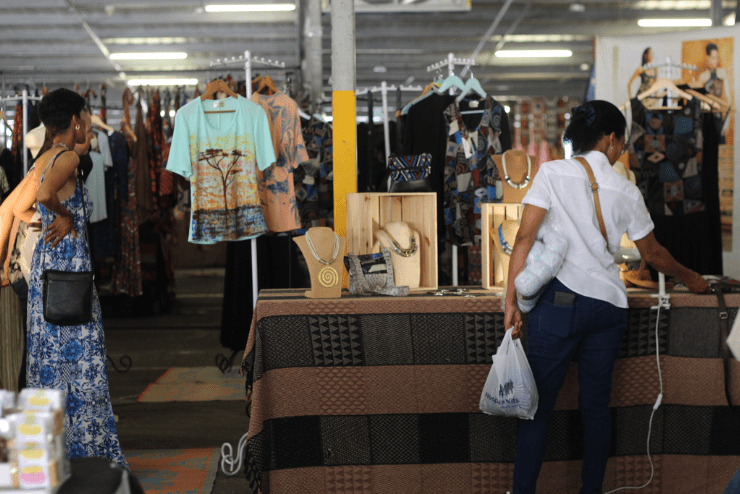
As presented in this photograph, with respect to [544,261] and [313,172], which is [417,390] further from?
[313,172]

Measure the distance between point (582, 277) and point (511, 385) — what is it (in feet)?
1.49

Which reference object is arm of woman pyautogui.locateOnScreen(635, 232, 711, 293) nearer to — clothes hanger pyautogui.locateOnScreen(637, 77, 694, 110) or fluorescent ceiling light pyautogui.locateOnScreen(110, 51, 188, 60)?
clothes hanger pyautogui.locateOnScreen(637, 77, 694, 110)

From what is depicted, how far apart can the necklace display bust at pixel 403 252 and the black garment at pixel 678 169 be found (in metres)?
1.75

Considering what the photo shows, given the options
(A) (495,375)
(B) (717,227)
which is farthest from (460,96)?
(A) (495,375)

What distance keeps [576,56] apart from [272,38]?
5.08 metres

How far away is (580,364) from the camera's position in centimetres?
249

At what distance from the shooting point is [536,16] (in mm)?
8992

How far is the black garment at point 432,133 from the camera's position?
441cm

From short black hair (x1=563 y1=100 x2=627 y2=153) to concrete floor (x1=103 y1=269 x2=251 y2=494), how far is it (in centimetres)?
213

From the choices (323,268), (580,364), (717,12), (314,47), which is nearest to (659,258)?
(580,364)

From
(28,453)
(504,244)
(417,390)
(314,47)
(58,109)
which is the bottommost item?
(417,390)

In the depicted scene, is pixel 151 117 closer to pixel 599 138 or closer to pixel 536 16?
pixel 599 138

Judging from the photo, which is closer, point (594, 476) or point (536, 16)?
point (594, 476)

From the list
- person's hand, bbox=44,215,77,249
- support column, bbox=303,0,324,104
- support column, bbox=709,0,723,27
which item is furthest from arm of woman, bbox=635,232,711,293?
support column, bbox=303,0,324,104
